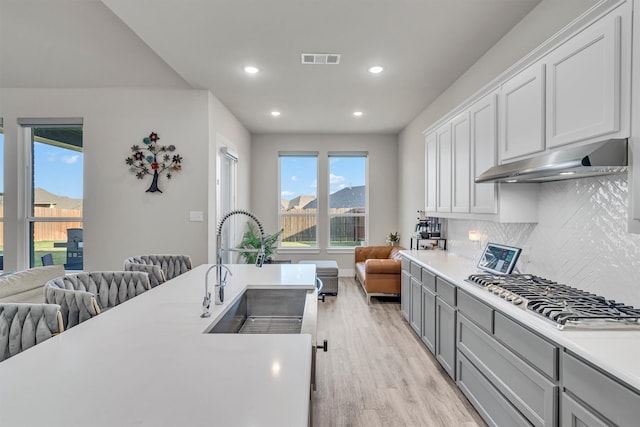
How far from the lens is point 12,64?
391cm

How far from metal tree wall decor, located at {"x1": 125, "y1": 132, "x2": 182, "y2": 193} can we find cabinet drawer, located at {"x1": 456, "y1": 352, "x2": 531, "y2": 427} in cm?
369

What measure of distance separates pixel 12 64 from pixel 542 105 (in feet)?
18.1

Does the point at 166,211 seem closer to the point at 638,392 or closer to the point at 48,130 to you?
the point at 48,130

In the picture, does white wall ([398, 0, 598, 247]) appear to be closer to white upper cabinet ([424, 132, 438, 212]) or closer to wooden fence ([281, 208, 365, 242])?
white upper cabinet ([424, 132, 438, 212])

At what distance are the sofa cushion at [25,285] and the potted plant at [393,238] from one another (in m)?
5.08

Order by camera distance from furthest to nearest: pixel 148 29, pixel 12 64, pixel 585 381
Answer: pixel 12 64 → pixel 148 29 → pixel 585 381

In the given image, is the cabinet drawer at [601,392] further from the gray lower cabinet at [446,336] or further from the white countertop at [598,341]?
the gray lower cabinet at [446,336]

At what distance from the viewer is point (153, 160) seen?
4074 mm

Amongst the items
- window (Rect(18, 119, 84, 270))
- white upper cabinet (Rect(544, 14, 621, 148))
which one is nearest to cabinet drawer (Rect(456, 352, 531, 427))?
white upper cabinet (Rect(544, 14, 621, 148))

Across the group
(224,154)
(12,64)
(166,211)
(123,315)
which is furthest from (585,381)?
(12,64)

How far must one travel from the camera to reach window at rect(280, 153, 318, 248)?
22.1 ft

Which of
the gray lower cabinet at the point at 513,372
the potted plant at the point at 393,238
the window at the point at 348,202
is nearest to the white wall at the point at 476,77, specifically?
the potted plant at the point at 393,238

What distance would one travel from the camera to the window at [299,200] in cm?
674

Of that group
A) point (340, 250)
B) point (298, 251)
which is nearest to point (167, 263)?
point (298, 251)
